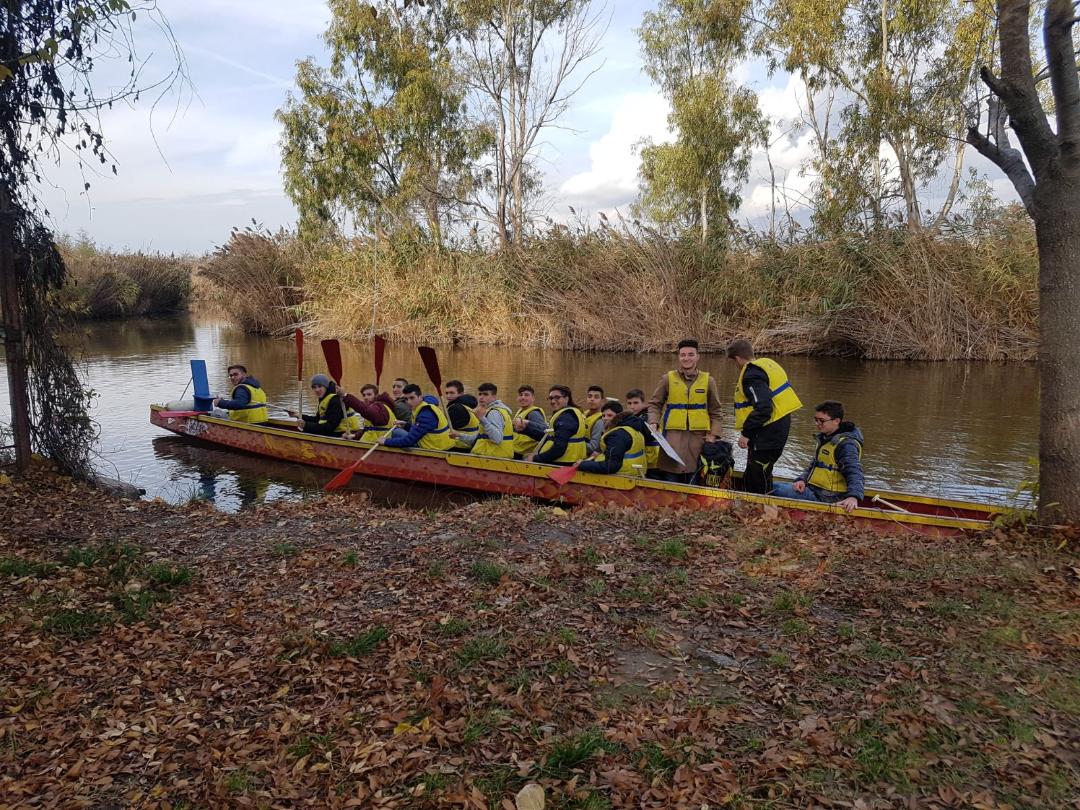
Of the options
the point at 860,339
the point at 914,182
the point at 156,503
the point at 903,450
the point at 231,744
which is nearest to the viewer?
the point at 231,744

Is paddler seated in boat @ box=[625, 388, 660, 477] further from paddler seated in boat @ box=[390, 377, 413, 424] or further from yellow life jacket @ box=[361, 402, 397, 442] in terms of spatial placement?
paddler seated in boat @ box=[390, 377, 413, 424]

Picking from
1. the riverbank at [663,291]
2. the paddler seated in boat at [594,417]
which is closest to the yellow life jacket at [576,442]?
the paddler seated in boat at [594,417]

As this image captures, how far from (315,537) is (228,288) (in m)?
28.7

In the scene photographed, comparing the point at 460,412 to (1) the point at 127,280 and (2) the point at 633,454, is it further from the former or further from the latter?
(1) the point at 127,280

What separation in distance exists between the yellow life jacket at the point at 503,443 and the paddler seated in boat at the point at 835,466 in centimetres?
388

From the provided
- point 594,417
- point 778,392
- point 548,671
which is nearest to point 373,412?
point 594,417

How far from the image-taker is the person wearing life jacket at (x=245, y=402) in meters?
13.5

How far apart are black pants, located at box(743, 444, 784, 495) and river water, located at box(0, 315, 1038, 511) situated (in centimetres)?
227

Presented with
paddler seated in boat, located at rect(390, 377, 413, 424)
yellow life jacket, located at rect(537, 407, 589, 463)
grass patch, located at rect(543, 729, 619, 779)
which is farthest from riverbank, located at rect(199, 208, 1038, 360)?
grass patch, located at rect(543, 729, 619, 779)

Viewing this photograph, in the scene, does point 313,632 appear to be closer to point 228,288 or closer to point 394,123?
point 394,123

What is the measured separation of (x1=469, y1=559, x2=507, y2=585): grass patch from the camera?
5555 millimetres

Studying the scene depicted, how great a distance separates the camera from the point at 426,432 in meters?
11.1

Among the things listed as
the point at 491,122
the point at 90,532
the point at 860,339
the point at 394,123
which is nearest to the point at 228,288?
the point at 394,123

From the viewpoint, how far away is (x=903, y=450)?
1288cm
